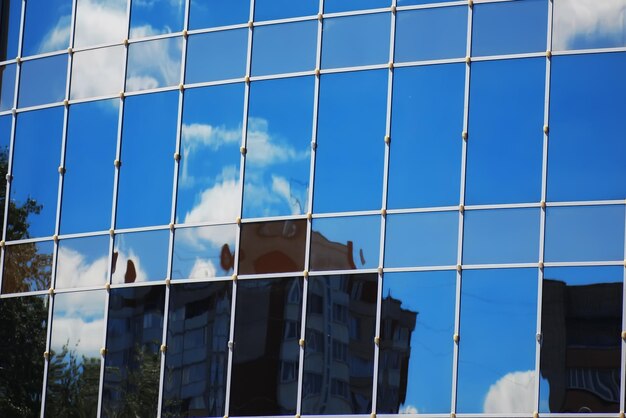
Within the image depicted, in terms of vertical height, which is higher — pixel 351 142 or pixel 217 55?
pixel 217 55

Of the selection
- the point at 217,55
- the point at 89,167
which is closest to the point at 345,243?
the point at 217,55

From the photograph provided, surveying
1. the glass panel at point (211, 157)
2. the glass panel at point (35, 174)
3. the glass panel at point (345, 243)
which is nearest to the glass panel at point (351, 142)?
the glass panel at point (345, 243)

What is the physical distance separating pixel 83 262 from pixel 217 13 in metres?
3.52

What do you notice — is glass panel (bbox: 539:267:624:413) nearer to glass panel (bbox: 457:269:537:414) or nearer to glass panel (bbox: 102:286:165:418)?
glass panel (bbox: 457:269:537:414)

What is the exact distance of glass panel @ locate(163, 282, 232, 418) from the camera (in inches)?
599

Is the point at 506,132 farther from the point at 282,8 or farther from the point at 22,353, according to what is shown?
the point at 22,353

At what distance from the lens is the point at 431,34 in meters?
15.3

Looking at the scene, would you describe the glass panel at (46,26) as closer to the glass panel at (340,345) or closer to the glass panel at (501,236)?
the glass panel at (340,345)

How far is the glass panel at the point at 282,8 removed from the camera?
51.8ft

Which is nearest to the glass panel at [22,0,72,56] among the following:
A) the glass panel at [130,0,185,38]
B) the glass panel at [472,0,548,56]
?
the glass panel at [130,0,185,38]

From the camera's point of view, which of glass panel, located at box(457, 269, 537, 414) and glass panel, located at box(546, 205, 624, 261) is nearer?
glass panel, located at box(457, 269, 537, 414)

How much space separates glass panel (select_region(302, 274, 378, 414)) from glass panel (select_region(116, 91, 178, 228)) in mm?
2312

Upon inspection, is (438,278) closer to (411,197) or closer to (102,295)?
(411,197)

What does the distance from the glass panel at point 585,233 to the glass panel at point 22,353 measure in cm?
637
